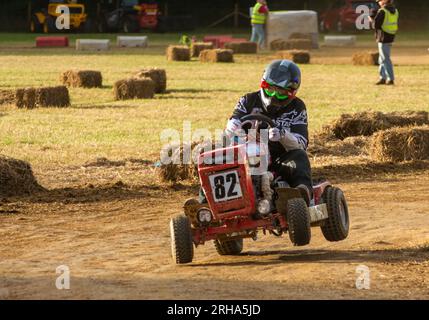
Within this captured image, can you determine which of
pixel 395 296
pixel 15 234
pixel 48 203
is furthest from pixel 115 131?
pixel 395 296

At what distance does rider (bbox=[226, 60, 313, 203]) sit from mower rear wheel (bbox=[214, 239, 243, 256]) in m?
0.67

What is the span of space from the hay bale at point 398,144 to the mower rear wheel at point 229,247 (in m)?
5.90

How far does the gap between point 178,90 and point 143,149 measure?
1013 centimetres

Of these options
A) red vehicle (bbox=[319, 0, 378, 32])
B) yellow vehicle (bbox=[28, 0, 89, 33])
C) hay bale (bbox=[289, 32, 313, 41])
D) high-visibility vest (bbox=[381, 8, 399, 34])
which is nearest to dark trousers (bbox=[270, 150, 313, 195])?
high-visibility vest (bbox=[381, 8, 399, 34])

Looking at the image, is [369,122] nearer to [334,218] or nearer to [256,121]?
[334,218]

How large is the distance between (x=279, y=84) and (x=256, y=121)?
429 mm

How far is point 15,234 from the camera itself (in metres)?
10.7

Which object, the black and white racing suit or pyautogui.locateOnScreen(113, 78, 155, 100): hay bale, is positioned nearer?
the black and white racing suit

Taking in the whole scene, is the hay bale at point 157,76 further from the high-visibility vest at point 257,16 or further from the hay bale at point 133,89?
the high-visibility vest at point 257,16

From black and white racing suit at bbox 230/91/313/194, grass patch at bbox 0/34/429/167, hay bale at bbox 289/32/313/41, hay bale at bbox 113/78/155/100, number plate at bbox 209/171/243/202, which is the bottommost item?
grass patch at bbox 0/34/429/167

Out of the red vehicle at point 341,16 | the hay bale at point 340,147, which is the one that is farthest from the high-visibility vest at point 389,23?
the red vehicle at point 341,16

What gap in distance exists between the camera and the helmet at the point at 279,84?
31.7 ft

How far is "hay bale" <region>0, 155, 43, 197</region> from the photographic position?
1301 cm

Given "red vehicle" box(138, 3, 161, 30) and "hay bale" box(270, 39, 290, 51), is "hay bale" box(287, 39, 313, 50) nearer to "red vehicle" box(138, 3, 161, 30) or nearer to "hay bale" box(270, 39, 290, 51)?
"hay bale" box(270, 39, 290, 51)
